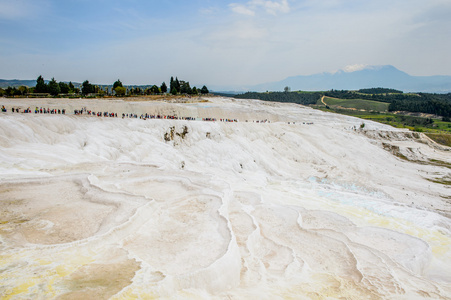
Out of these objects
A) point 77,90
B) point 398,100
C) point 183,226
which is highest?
point 398,100

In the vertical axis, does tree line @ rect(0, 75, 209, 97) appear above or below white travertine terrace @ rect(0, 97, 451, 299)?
above

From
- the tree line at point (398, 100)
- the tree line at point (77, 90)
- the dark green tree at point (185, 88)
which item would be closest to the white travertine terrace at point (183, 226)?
the tree line at point (77, 90)

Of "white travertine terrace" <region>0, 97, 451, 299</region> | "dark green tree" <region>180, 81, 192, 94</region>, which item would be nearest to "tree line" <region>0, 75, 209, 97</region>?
"dark green tree" <region>180, 81, 192, 94</region>

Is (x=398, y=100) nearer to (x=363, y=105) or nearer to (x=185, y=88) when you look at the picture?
(x=363, y=105)

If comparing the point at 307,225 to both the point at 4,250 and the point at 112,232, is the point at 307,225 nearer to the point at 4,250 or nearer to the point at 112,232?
the point at 112,232

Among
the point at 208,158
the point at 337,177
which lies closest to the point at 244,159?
the point at 208,158

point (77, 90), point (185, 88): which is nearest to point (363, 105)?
point (185, 88)

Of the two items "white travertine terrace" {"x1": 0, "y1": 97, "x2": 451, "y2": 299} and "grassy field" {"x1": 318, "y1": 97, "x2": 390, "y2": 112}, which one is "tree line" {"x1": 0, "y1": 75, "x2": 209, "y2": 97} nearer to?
"white travertine terrace" {"x1": 0, "y1": 97, "x2": 451, "y2": 299}

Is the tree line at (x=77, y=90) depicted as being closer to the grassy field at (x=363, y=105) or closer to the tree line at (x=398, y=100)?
the tree line at (x=398, y=100)
